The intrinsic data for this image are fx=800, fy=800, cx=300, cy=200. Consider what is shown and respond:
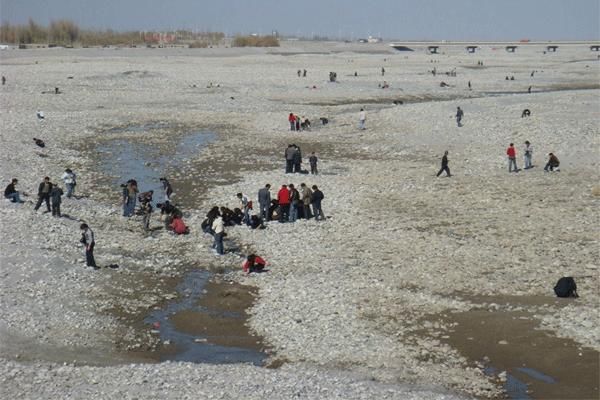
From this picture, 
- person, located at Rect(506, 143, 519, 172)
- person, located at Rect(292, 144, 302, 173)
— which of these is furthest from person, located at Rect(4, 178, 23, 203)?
person, located at Rect(506, 143, 519, 172)

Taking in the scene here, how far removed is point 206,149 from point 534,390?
32512mm

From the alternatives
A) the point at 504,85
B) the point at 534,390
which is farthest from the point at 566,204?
the point at 504,85

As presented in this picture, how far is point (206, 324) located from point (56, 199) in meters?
10.8

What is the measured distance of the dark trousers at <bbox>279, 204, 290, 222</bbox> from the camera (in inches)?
1133

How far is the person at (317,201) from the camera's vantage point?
93.8ft

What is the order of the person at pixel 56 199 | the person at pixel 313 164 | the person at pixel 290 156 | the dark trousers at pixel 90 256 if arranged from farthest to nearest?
1. the person at pixel 313 164
2. the person at pixel 290 156
3. the person at pixel 56 199
4. the dark trousers at pixel 90 256

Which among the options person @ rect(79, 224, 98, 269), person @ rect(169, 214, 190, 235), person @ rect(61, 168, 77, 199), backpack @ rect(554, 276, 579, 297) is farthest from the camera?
person @ rect(61, 168, 77, 199)

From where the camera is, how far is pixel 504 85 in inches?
3570

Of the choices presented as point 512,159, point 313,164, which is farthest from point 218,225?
point 512,159

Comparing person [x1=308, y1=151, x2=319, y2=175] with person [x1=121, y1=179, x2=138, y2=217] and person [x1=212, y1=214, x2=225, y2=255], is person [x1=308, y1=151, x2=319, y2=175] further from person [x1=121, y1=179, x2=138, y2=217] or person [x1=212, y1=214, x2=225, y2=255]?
person [x1=212, y1=214, x2=225, y2=255]

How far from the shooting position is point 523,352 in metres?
17.5

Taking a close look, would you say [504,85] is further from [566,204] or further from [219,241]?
[219,241]

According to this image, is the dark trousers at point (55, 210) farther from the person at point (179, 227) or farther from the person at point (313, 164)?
the person at point (313, 164)

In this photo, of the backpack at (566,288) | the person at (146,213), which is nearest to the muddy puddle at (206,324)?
the person at (146,213)
